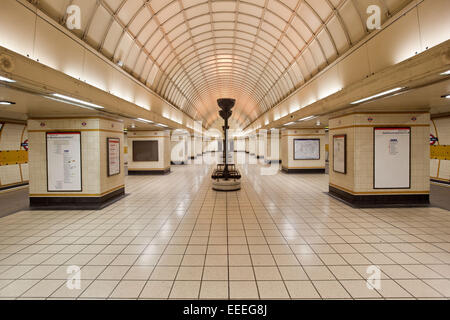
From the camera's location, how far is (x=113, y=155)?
7941 mm

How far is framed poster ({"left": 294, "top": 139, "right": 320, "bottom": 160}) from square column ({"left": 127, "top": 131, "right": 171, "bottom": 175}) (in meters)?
8.93

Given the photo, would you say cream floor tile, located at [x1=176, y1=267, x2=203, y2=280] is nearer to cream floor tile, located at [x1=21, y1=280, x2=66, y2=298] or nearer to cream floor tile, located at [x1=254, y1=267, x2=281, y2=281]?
cream floor tile, located at [x1=254, y1=267, x2=281, y2=281]

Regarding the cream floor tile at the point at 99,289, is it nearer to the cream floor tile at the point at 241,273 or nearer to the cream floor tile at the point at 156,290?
the cream floor tile at the point at 156,290

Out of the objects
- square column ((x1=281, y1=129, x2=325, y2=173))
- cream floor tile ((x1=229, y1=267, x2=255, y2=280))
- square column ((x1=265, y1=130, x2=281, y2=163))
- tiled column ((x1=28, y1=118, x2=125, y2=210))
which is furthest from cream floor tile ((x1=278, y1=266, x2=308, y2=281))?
square column ((x1=265, y1=130, x2=281, y2=163))

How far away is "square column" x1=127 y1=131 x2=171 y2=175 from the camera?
1459 centimetres

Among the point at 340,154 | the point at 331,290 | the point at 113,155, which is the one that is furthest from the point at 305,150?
the point at 331,290

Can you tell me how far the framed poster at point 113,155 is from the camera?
764 centimetres

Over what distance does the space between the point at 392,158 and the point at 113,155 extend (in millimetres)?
9462

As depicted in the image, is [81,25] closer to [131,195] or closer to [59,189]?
[59,189]

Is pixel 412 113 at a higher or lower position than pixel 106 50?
lower
